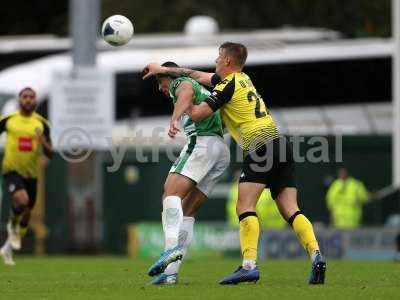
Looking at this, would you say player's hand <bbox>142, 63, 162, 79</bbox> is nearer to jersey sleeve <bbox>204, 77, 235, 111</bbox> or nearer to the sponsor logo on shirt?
jersey sleeve <bbox>204, 77, 235, 111</bbox>

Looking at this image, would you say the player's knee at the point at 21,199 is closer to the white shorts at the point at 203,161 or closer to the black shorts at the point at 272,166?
the white shorts at the point at 203,161

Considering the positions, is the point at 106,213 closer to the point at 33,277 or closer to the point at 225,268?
the point at 225,268

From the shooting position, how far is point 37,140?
1845cm

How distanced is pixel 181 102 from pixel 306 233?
1644 mm

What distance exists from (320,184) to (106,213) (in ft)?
16.6

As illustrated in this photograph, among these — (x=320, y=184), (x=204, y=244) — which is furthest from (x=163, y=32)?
(x=204, y=244)

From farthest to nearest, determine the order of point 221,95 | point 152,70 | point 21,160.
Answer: point 21,160, point 152,70, point 221,95

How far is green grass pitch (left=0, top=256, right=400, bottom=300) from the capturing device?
1116 centimetres

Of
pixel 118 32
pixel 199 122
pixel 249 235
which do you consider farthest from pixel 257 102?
pixel 118 32

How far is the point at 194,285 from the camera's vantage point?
12500 millimetres

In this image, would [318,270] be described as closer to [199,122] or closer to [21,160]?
[199,122]

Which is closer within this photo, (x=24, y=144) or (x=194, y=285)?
(x=194, y=285)

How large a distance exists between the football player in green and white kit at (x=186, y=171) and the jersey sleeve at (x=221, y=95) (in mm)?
250

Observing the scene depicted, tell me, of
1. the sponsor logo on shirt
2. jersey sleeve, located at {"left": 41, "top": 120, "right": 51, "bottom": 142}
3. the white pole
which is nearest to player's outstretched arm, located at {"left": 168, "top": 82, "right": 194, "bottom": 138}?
jersey sleeve, located at {"left": 41, "top": 120, "right": 51, "bottom": 142}
